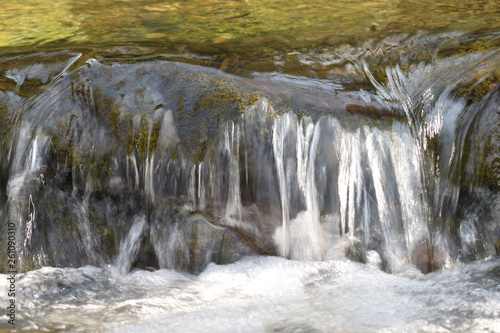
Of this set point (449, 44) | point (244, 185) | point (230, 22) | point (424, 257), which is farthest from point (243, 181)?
point (230, 22)

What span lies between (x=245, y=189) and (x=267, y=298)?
732 mm

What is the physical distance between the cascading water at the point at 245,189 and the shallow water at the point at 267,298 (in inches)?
0.7

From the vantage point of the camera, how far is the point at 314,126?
3.53 metres

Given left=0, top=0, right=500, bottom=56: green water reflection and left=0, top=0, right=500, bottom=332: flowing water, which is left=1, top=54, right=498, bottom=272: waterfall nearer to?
left=0, top=0, right=500, bottom=332: flowing water

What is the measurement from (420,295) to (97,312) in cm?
183

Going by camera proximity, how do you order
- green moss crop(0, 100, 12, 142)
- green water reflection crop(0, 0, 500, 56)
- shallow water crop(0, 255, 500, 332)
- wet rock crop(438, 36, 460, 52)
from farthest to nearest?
green water reflection crop(0, 0, 500, 56) → wet rock crop(438, 36, 460, 52) → green moss crop(0, 100, 12, 142) → shallow water crop(0, 255, 500, 332)

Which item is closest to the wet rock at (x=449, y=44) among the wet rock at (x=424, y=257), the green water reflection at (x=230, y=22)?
the green water reflection at (x=230, y=22)

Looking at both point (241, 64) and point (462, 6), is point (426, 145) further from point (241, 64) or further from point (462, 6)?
point (462, 6)

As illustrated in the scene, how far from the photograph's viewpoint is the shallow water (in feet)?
9.20

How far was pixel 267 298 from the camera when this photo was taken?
312 cm

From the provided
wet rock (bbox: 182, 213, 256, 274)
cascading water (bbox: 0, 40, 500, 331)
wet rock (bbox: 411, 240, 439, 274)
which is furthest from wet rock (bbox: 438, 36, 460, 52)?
wet rock (bbox: 182, 213, 256, 274)

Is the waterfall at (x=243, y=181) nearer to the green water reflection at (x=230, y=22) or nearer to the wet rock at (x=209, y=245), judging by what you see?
the wet rock at (x=209, y=245)

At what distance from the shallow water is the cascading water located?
2 cm

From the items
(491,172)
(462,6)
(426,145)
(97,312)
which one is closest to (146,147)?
(97,312)
